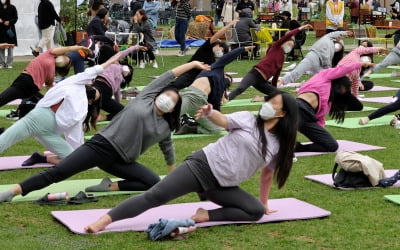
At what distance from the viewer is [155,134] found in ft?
23.3

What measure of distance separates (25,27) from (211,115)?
17513 mm

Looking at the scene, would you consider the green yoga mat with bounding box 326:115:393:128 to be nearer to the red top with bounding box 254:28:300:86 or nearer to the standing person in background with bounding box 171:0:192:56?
the red top with bounding box 254:28:300:86

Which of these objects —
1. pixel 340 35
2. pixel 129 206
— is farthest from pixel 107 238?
pixel 340 35

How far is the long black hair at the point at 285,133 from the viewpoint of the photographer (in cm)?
643

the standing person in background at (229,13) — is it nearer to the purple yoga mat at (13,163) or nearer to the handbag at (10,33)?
the handbag at (10,33)

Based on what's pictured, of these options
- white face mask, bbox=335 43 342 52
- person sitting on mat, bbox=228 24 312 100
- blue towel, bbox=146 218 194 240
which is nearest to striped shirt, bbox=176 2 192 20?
white face mask, bbox=335 43 342 52

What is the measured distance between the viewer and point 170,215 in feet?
23.2

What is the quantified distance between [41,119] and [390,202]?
3418 millimetres

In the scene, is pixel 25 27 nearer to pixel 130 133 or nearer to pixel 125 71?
pixel 125 71

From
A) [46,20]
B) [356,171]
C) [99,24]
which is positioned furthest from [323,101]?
[46,20]

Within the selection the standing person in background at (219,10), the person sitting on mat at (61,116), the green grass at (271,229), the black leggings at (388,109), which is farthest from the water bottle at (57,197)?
the standing person in background at (219,10)

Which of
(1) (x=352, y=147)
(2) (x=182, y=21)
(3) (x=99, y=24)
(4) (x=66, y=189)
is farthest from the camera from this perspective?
(2) (x=182, y=21)

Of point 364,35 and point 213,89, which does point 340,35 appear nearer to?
point 213,89

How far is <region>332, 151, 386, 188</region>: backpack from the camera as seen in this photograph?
8133 mm
